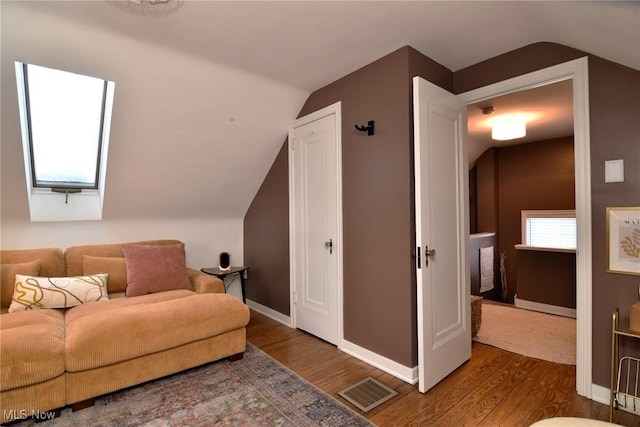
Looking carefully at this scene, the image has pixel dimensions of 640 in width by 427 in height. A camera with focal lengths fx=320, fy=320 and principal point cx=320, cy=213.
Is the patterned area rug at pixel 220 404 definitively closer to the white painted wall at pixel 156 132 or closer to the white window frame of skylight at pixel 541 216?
the white painted wall at pixel 156 132

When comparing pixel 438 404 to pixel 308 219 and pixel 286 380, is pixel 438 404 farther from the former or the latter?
pixel 308 219

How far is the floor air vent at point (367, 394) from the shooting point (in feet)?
6.61

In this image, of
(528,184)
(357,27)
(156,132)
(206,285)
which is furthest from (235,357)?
(528,184)

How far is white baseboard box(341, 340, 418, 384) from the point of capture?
2.25 m

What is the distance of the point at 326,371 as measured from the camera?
95.8 inches

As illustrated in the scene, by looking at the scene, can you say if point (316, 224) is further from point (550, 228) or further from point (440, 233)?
point (550, 228)

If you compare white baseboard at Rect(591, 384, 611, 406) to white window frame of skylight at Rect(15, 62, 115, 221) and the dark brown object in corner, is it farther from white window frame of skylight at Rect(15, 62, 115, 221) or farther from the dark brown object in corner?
white window frame of skylight at Rect(15, 62, 115, 221)

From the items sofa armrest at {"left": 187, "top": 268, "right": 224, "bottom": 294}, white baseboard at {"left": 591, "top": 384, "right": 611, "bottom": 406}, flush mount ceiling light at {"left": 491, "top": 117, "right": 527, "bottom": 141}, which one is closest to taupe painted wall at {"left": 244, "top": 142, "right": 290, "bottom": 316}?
sofa armrest at {"left": 187, "top": 268, "right": 224, "bottom": 294}

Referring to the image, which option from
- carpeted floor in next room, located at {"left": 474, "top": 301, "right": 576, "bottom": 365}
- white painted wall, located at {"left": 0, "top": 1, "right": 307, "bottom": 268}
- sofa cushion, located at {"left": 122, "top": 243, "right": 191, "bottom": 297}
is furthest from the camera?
sofa cushion, located at {"left": 122, "top": 243, "right": 191, "bottom": 297}

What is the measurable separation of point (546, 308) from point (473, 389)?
242 cm

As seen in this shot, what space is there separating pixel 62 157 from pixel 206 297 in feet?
6.27

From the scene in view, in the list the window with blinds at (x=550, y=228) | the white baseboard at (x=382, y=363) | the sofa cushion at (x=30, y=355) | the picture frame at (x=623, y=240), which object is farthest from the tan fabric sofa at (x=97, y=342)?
the window with blinds at (x=550, y=228)

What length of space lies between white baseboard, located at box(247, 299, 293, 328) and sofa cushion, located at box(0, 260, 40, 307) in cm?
218

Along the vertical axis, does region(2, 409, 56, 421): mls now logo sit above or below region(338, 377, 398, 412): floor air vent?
above
